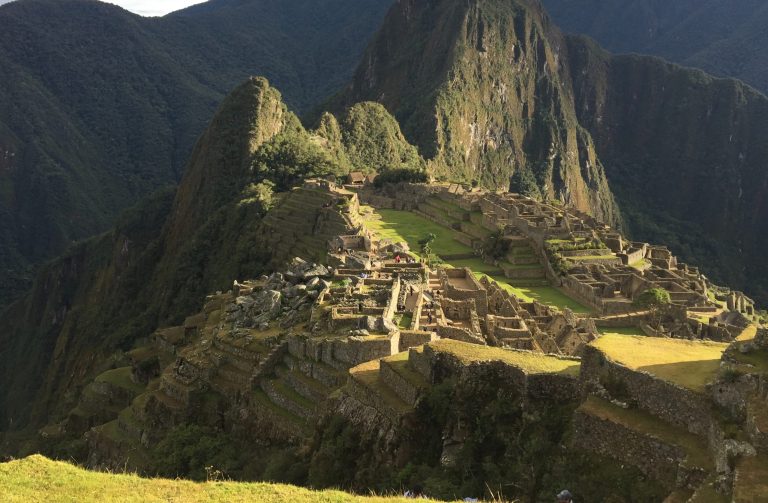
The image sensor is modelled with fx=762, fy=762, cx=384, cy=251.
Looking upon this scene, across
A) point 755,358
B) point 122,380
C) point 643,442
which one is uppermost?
point 755,358

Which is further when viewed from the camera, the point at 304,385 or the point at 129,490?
the point at 304,385

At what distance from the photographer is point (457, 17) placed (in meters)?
190

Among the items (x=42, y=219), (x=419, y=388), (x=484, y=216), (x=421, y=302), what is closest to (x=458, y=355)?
(x=419, y=388)

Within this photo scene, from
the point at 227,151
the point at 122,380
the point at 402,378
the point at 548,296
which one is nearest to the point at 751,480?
the point at 402,378

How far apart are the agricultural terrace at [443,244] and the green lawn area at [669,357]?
2950cm

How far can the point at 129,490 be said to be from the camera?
13977 millimetres

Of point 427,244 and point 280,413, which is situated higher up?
point 427,244

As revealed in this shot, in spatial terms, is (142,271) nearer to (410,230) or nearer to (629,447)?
(410,230)

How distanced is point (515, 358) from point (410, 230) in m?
59.1

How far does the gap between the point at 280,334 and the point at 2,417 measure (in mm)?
73489

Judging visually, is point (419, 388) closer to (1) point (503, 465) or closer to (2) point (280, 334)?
(1) point (503, 465)

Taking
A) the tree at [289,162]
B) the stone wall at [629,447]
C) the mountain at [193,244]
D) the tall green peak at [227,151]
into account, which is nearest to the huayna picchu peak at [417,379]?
the stone wall at [629,447]

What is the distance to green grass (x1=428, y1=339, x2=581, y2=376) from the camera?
16.2 metres

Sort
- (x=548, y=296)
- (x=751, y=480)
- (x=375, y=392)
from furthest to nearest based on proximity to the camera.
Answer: (x=548, y=296) → (x=375, y=392) → (x=751, y=480)
